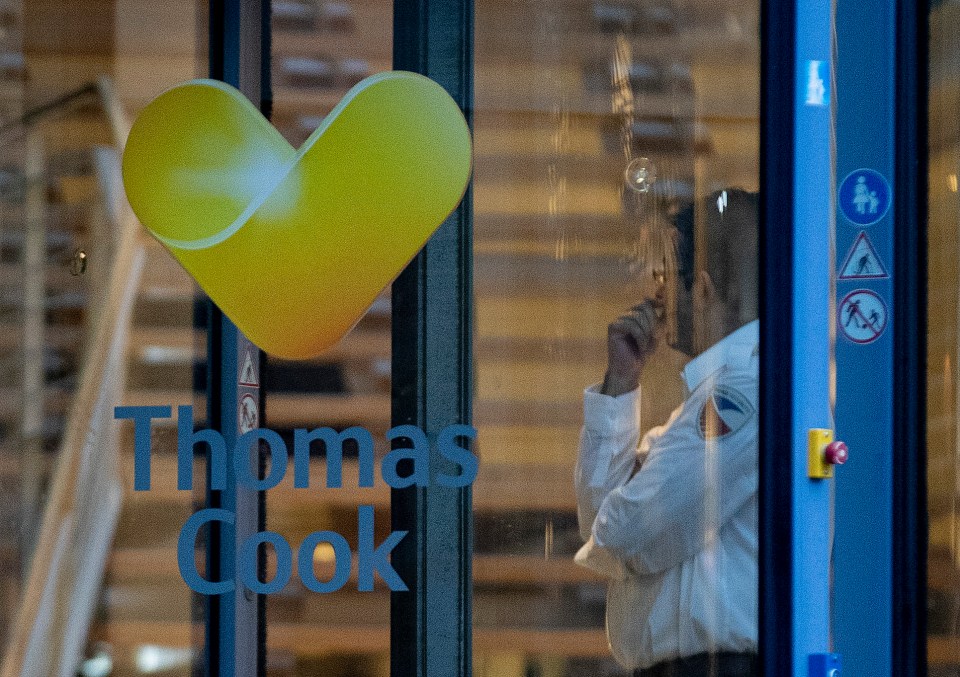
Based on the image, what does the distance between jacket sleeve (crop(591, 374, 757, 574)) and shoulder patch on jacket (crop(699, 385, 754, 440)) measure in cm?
1

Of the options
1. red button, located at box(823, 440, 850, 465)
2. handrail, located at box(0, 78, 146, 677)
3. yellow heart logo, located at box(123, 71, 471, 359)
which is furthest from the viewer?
handrail, located at box(0, 78, 146, 677)

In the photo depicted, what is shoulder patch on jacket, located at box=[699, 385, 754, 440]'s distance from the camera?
101 inches

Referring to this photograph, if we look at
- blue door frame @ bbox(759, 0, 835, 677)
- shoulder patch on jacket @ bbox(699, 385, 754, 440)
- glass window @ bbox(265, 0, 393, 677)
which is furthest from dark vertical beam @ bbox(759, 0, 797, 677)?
glass window @ bbox(265, 0, 393, 677)

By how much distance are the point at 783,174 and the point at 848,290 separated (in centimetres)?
66

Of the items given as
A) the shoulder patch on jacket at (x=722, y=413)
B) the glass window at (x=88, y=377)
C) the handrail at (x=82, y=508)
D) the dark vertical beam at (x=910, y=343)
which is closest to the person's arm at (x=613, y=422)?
the shoulder patch on jacket at (x=722, y=413)

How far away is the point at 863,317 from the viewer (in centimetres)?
283

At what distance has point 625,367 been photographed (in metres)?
2.63

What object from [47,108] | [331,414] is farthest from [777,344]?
[47,108]

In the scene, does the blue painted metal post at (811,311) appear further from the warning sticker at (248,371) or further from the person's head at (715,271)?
the warning sticker at (248,371)

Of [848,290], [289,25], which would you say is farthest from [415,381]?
[848,290]

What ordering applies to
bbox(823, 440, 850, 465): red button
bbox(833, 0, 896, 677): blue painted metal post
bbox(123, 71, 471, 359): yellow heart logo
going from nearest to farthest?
bbox(823, 440, 850, 465): red button, bbox(123, 71, 471, 359): yellow heart logo, bbox(833, 0, 896, 677): blue painted metal post

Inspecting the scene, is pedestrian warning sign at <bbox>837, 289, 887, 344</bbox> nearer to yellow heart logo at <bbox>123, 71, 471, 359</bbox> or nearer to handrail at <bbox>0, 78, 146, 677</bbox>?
yellow heart logo at <bbox>123, 71, 471, 359</bbox>

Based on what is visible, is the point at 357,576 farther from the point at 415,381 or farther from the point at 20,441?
the point at 20,441

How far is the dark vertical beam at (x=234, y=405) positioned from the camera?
2564 millimetres
